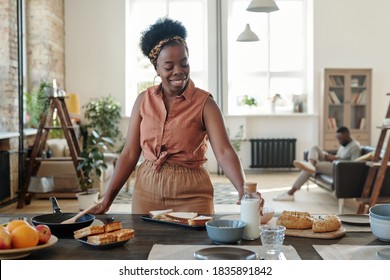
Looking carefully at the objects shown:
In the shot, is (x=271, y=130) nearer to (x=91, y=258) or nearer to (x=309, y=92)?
(x=309, y=92)

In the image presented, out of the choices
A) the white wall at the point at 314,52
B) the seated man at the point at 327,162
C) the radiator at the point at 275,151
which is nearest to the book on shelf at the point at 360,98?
the white wall at the point at 314,52

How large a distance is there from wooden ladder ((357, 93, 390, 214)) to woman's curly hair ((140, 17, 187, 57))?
2.72 m

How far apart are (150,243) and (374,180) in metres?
3.76

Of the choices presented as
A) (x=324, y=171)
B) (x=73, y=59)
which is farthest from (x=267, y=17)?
(x=73, y=59)

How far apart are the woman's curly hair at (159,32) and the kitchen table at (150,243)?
590 millimetres

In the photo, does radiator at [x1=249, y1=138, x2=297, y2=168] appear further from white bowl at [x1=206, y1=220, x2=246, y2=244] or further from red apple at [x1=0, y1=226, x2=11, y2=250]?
red apple at [x1=0, y1=226, x2=11, y2=250]

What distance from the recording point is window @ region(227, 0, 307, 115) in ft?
26.2

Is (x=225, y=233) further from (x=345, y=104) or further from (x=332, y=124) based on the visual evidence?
(x=345, y=104)

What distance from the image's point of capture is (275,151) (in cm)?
818

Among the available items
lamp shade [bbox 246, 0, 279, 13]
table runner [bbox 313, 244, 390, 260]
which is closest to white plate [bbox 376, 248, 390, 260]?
table runner [bbox 313, 244, 390, 260]

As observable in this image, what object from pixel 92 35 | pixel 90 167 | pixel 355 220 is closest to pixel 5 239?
pixel 355 220

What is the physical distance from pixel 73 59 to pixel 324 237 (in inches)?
153

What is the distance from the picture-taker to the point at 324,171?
5.63 metres
